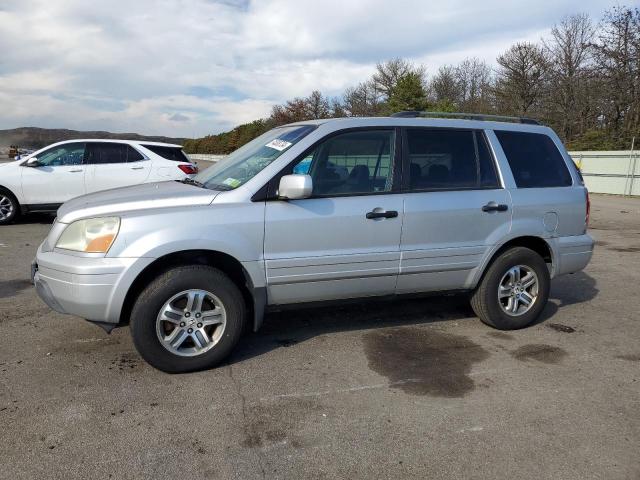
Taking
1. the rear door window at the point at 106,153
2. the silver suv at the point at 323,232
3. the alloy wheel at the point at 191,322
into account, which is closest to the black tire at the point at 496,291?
the silver suv at the point at 323,232

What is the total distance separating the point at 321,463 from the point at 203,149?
7695 centimetres

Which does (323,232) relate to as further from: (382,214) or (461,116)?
(461,116)

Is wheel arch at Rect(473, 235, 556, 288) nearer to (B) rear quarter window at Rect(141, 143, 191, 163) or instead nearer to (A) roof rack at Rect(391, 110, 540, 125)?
(A) roof rack at Rect(391, 110, 540, 125)

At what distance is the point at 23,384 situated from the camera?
141 inches

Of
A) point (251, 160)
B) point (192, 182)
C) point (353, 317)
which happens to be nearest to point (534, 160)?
point (353, 317)

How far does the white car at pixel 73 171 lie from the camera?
1035cm

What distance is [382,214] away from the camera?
4152mm

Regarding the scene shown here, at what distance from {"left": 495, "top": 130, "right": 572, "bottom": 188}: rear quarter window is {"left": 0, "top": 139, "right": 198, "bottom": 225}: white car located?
23.1ft

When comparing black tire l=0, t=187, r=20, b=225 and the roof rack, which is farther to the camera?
black tire l=0, t=187, r=20, b=225

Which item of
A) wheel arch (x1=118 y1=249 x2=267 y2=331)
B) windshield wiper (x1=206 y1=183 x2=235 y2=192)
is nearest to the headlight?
wheel arch (x1=118 y1=249 x2=267 y2=331)

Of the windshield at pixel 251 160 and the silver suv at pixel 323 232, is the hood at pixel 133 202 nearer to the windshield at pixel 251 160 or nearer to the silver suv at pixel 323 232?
the silver suv at pixel 323 232

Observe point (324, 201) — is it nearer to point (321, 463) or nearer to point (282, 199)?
point (282, 199)

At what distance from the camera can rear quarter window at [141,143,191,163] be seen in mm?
11172

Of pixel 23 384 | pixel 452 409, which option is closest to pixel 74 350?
pixel 23 384
